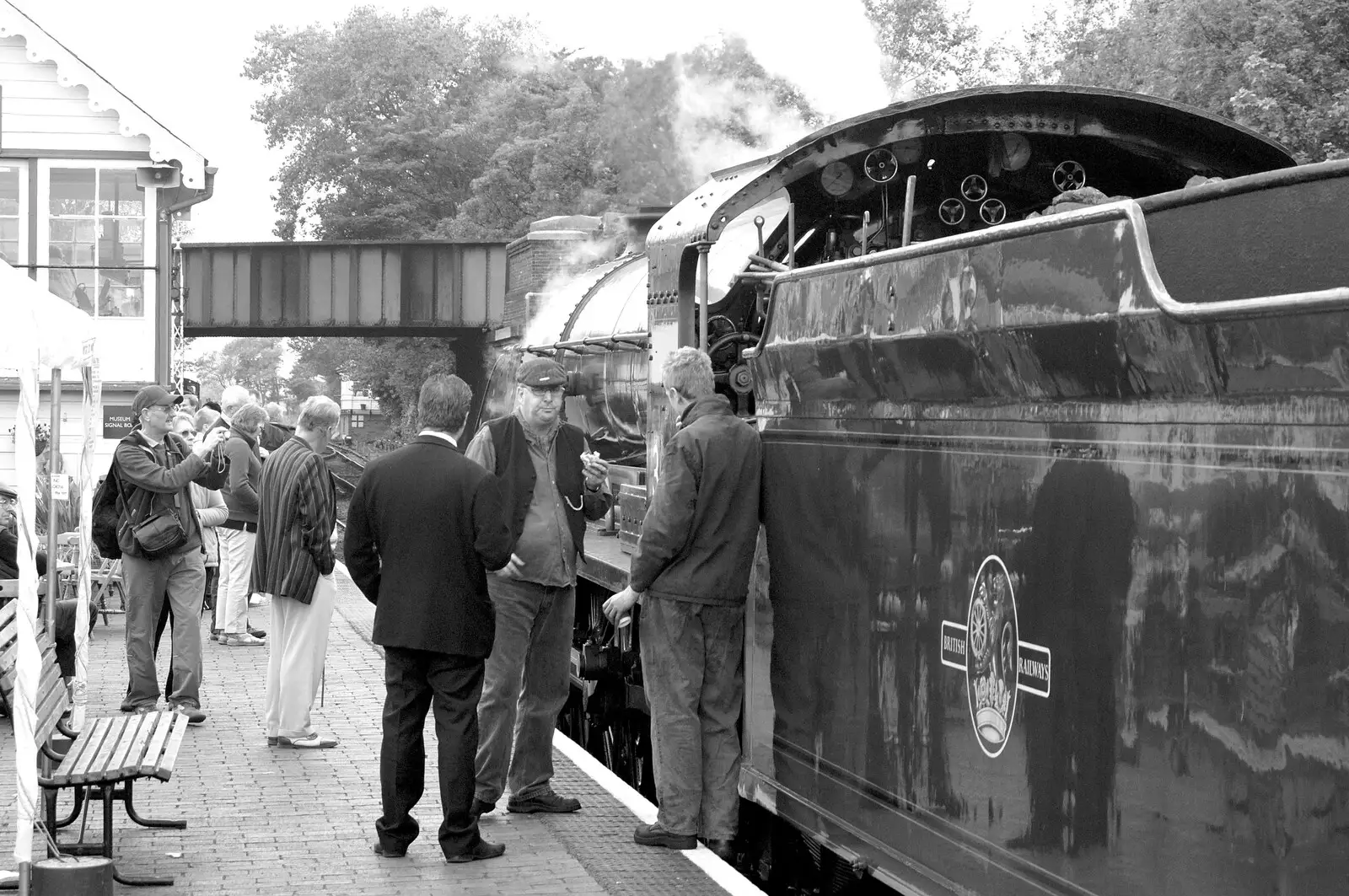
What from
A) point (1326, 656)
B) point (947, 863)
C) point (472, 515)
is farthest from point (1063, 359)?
point (472, 515)

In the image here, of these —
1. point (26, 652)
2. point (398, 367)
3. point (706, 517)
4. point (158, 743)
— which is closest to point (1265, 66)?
point (706, 517)

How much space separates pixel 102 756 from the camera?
18.9 ft

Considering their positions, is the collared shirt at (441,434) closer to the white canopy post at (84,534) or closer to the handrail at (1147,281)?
the white canopy post at (84,534)

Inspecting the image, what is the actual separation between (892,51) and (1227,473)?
115ft

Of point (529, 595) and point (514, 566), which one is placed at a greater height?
point (514, 566)

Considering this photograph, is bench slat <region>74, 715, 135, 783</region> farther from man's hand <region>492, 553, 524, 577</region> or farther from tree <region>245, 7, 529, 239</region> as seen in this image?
tree <region>245, 7, 529, 239</region>

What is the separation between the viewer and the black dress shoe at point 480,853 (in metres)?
5.86

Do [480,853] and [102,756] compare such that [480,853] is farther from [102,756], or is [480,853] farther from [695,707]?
[102,756]

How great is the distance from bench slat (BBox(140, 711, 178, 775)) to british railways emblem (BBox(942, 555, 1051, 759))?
119 inches

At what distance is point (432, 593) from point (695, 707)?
3.65 feet

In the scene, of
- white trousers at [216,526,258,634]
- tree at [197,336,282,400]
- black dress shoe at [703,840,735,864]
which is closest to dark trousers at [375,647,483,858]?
black dress shoe at [703,840,735,864]

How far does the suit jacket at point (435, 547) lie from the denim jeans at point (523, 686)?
59 cm

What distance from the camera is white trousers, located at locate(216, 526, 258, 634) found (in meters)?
12.0

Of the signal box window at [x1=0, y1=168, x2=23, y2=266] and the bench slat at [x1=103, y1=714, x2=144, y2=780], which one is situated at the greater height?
the signal box window at [x1=0, y1=168, x2=23, y2=266]
